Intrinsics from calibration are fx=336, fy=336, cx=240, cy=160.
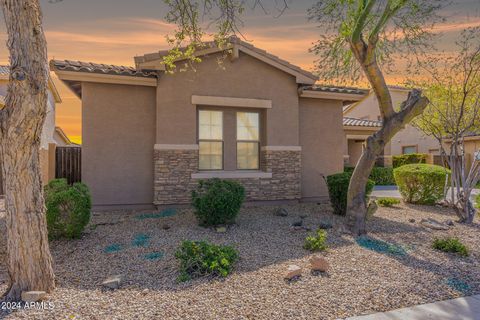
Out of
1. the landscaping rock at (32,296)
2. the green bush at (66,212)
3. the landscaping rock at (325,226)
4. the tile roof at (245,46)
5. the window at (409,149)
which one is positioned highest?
the tile roof at (245,46)

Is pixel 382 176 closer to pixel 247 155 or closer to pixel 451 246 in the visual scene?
pixel 247 155

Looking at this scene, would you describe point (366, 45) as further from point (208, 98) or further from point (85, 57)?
point (85, 57)

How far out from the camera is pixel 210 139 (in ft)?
33.9

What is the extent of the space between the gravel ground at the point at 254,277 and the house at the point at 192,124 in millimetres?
2120

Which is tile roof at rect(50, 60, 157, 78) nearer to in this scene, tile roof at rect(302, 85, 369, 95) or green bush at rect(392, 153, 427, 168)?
tile roof at rect(302, 85, 369, 95)

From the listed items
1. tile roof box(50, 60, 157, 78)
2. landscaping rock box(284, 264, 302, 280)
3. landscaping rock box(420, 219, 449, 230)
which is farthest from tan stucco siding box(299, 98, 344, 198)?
landscaping rock box(284, 264, 302, 280)

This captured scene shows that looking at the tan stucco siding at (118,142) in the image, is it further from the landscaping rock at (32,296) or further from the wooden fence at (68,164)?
the landscaping rock at (32,296)

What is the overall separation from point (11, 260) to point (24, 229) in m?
0.44

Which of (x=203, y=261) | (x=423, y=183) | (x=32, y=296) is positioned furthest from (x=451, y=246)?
(x=32, y=296)

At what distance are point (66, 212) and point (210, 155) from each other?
4.70 metres

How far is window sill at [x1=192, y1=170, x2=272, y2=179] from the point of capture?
32.3 feet

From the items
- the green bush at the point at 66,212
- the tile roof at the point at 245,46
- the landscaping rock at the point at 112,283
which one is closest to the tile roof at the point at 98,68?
the tile roof at the point at 245,46

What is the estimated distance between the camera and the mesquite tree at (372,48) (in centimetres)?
731

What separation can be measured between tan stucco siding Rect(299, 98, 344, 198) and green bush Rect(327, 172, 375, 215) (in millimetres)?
2055
